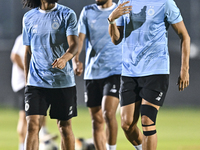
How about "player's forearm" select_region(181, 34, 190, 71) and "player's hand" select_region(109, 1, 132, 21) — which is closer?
"player's forearm" select_region(181, 34, 190, 71)

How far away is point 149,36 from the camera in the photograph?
530cm

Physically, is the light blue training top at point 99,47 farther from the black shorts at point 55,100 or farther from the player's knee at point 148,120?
the player's knee at point 148,120

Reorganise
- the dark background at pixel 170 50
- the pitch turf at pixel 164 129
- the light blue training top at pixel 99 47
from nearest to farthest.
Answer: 1. the light blue training top at pixel 99 47
2. the pitch turf at pixel 164 129
3. the dark background at pixel 170 50

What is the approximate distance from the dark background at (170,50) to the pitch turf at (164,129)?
15.4 inches

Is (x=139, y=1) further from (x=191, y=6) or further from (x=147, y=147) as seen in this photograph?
(x=191, y=6)

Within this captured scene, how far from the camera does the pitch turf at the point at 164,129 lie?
27.7 feet

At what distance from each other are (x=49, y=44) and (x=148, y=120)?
155 centimetres

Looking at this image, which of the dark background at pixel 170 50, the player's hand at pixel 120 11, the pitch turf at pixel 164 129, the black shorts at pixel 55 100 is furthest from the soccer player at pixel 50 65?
the dark background at pixel 170 50

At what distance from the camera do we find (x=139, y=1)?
5426 millimetres

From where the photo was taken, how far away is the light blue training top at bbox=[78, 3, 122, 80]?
6.50 meters

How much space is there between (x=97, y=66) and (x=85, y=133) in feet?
12.9

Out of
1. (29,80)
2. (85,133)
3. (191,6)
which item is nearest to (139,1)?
(29,80)

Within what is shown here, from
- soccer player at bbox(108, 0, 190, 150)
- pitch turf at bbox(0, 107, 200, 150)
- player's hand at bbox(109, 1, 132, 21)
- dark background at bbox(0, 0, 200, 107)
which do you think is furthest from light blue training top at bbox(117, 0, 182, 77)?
dark background at bbox(0, 0, 200, 107)

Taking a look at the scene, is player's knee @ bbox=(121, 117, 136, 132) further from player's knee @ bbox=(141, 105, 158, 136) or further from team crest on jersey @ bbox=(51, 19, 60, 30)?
team crest on jersey @ bbox=(51, 19, 60, 30)
